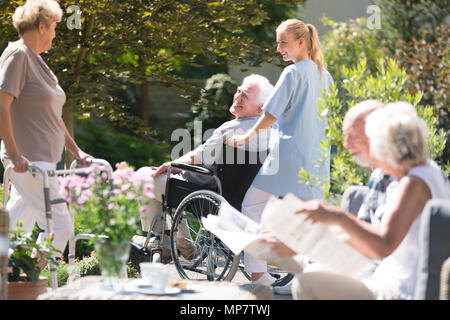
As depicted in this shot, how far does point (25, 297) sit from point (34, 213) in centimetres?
63

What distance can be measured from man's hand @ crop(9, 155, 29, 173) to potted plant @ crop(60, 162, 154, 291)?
0.86 metres

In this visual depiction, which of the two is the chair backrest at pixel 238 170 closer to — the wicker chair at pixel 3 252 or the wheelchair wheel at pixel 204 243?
the wheelchair wheel at pixel 204 243

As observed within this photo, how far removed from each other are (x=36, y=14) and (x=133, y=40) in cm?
316

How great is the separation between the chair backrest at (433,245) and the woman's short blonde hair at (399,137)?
0.17 metres

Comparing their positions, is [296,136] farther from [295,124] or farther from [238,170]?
[238,170]

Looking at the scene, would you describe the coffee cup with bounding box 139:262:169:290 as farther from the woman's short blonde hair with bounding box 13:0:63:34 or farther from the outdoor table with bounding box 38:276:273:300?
the woman's short blonde hair with bounding box 13:0:63:34

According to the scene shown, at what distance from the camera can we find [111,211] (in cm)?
274

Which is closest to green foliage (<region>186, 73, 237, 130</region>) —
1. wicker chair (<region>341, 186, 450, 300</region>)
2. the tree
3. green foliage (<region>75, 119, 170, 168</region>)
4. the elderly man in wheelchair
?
green foliage (<region>75, 119, 170, 168</region>)

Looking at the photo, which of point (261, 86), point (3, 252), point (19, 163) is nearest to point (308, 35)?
point (261, 86)

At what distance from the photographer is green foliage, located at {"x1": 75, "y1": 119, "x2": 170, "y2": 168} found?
11.6 metres
